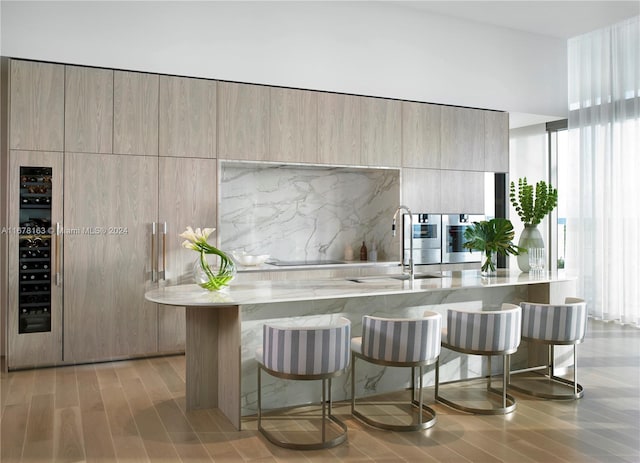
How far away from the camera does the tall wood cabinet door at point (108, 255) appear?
4816mm

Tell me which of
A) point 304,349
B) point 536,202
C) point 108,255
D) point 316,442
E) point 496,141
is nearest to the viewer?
point 304,349

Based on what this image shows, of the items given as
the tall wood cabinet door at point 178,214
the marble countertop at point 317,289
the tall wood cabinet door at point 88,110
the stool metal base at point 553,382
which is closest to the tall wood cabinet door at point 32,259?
the tall wood cabinet door at point 88,110

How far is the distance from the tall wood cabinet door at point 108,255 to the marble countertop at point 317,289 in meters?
1.39

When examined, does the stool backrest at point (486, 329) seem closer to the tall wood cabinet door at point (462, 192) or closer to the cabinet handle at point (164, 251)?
the cabinet handle at point (164, 251)

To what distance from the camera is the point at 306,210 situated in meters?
6.34

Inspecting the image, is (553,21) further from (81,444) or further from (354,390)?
(81,444)

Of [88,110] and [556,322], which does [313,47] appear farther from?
[556,322]

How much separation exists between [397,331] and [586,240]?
4.62 metres

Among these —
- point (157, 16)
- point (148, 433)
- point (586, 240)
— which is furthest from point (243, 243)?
point (586, 240)

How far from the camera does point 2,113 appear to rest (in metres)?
5.04

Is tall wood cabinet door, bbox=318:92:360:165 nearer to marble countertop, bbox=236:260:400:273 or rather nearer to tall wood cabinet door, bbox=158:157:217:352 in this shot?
marble countertop, bbox=236:260:400:273

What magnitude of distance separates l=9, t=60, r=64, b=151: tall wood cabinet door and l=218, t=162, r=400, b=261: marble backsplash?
1.62 metres

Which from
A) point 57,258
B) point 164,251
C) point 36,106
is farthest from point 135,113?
point 57,258

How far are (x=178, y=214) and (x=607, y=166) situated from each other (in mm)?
4939
